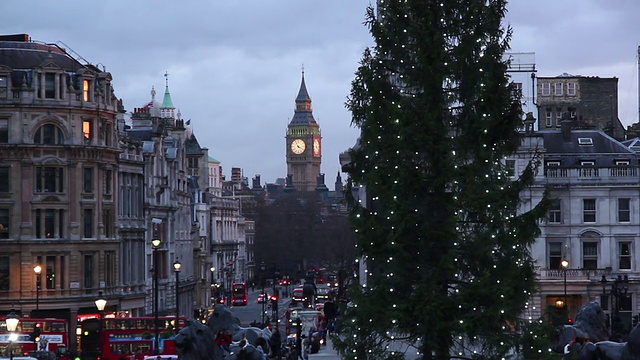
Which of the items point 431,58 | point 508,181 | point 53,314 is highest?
point 431,58

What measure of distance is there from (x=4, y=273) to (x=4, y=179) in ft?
16.1

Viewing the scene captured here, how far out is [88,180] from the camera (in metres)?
77.9

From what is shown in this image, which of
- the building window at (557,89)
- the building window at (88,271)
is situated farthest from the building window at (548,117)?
the building window at (88,271)

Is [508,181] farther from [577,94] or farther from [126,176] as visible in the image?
[577,94]

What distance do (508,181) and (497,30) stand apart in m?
3.46

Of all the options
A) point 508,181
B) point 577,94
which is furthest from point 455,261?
point 577,94

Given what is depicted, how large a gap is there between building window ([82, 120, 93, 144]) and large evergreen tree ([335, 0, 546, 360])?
150 ft

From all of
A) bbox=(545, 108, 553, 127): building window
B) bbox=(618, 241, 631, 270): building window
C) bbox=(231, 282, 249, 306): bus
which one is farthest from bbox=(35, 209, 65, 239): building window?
bbox=(231, 282, 249, 306): bus

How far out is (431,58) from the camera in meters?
32.7

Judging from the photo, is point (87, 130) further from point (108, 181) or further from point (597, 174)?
point (597, 174)

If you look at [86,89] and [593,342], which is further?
[86,89]

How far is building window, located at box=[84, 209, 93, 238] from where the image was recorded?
3056 inches

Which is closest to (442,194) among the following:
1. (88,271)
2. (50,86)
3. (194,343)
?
(194,343)

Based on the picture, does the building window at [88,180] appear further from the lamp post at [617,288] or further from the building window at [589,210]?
the lamp post at [617,288]
